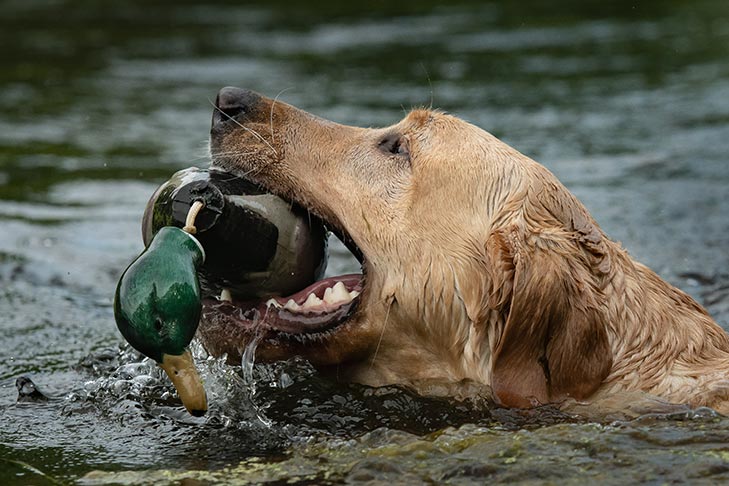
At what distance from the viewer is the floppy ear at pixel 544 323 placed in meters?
4.49

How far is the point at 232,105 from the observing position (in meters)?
5.18

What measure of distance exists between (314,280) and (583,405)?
128 centimetres

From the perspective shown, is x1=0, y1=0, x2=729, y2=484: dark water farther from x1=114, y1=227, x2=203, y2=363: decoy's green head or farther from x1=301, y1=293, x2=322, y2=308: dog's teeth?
x1=114, y1=227, x2=203, y2=363: decoy's green head

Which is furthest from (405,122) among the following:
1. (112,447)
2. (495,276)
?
(112,447)

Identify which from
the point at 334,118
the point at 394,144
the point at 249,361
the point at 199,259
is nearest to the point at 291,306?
the point at 249,361

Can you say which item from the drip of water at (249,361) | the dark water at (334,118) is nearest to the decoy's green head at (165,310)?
the dark water at (334,118)

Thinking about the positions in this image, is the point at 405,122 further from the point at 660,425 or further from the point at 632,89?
the point at 632,89

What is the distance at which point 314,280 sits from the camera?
5176 millimetres

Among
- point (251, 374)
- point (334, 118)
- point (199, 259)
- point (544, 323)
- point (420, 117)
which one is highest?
point (420, 117)

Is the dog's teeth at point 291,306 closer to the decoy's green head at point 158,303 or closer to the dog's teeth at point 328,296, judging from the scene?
the dog's teeth at point 328,296

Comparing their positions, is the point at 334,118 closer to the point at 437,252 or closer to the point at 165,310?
the point at 437,252

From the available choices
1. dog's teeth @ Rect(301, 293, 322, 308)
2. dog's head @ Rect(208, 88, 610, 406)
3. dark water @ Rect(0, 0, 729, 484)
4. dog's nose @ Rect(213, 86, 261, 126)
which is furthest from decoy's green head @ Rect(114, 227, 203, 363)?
dog's nose @ Rect(213, 86, 261, 126)

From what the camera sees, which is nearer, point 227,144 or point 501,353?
point 501,353

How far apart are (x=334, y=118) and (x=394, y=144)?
693 cm
